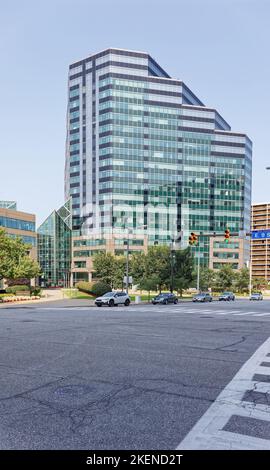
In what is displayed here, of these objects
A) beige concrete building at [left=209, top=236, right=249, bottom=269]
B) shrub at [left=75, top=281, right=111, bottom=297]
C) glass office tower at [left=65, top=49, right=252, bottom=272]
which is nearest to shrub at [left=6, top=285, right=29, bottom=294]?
shrub at [left=75, top=281, right=111, bottom=297]

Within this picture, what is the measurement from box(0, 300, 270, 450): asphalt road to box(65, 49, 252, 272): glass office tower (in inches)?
4255

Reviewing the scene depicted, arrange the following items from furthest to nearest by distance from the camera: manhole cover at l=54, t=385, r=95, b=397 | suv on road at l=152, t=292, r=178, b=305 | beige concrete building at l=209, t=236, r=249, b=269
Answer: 1. beige concrete building at l=209, t=236, r=249, b=269
2. suv on road at l=152, t=292, r=178, b=305
3. manhole cover at l=54, t=385, r=95, b=397

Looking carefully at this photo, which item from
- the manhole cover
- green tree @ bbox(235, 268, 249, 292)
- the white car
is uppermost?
Result: the manhole cover

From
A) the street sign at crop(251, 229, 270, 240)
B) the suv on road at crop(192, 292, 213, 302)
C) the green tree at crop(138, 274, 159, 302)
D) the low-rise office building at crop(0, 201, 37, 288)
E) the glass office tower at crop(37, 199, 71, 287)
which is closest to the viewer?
the street sign at crop(251, 229, 270, 240)

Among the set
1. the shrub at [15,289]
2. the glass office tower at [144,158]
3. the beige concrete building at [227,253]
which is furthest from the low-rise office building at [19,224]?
the beige concrete building at [227,253]

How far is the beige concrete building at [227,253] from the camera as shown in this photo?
446ft

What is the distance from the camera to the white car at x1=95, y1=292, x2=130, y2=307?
4103 centimetres

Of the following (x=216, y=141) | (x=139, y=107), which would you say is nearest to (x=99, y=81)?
(x=139, y=107)

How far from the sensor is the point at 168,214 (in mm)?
129375

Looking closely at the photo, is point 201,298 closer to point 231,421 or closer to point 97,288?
point 97,288

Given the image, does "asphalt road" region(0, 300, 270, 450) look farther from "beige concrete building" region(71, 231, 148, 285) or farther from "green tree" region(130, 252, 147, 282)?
"beige concrete building" region(71, 231, 148, 285)

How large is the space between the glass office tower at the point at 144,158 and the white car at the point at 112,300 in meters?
79.7

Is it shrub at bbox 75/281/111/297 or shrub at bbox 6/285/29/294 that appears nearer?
shrub at bbox 6/285/29/294

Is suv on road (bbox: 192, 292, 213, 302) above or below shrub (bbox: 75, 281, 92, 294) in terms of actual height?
below
